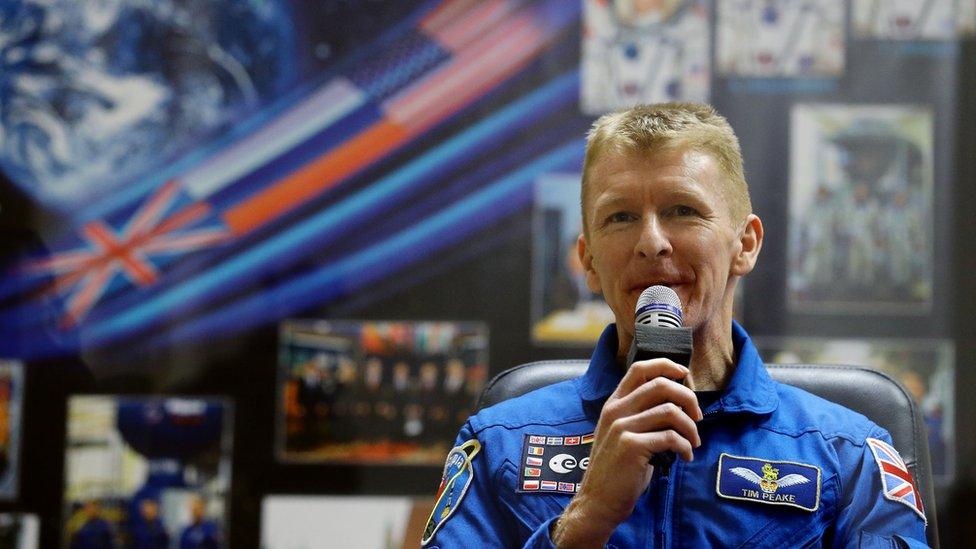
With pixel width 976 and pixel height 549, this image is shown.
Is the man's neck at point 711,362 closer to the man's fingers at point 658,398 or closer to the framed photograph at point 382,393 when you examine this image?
the man's fingers at point 658,398

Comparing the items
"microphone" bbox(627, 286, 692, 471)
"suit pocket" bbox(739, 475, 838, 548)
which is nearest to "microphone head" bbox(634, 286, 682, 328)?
"microphone" bbox(627, 286, 692, 471)

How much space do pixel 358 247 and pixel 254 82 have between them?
1.65 feet

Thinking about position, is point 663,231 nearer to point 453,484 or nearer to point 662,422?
point 662,422

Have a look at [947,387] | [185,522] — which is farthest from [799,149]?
[185,522]

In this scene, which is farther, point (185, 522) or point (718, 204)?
point (185, 522)

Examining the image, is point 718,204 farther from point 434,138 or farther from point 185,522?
point 185,522

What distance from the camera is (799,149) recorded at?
2682 millimetres

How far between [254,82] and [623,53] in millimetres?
953

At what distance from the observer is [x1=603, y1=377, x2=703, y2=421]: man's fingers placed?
127 centimetres

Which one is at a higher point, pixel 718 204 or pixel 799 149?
pixel 799 149

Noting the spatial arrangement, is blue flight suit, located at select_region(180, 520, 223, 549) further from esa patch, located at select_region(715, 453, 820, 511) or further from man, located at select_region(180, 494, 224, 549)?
esa patch, located at select_region(715, 453, 820, 511)

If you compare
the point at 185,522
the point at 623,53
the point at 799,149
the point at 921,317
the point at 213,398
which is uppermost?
the point at 623,53

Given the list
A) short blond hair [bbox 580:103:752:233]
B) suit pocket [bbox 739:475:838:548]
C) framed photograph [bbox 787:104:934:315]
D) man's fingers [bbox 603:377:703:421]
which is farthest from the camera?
framed photograph [bbox 787:104:934:315]

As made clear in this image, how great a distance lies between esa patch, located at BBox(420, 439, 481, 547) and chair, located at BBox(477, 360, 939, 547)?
19 centimetres
